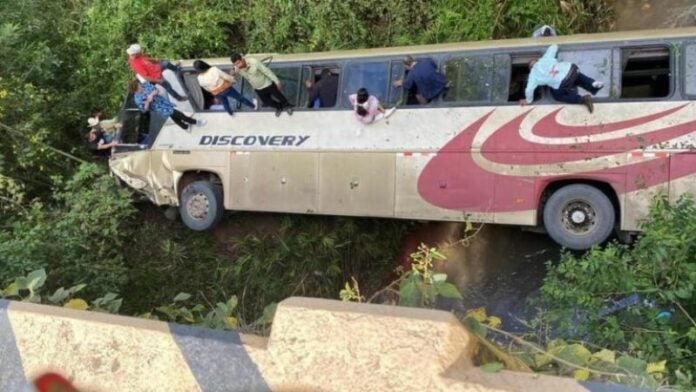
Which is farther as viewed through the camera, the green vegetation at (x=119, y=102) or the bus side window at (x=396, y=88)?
the green vegetation at (x=119, y=102)

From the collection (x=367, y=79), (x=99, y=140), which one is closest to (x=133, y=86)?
(x=99, y=140)

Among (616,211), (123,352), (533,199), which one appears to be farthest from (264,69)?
(123,352)

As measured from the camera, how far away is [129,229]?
32.7 ft

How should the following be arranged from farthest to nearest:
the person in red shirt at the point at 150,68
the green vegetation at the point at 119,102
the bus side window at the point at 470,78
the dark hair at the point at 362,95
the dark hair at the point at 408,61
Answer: the green vegetation at the point at 119,102
the person in red shirt at the point at 150,68
the dark hair at the point at 408,61
the dark hair at the point at 362,95
the bus side window at the point at 470,78

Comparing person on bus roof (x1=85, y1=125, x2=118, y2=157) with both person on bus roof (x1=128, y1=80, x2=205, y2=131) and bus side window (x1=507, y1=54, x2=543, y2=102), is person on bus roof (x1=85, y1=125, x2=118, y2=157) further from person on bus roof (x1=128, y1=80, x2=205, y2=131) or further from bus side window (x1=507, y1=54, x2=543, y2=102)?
bus side window (x1=507, y1=54, x2=543, y2=102)

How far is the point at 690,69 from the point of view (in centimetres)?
621

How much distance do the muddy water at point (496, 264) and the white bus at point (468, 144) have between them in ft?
4.46

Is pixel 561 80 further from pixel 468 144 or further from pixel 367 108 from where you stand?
pixel 367 108

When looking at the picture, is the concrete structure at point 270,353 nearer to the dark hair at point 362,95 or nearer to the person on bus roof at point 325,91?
the dark hair at point 362,95

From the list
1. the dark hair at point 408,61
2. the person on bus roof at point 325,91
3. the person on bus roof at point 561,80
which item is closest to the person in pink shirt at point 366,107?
the person on bus roof at point 325,91

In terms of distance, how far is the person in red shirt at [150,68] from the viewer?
27.7ft

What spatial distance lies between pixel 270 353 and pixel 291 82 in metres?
6.06

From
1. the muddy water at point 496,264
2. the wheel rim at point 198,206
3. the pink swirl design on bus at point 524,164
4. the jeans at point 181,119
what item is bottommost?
the muddy water at point 496,264

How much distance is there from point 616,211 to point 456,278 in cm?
260
